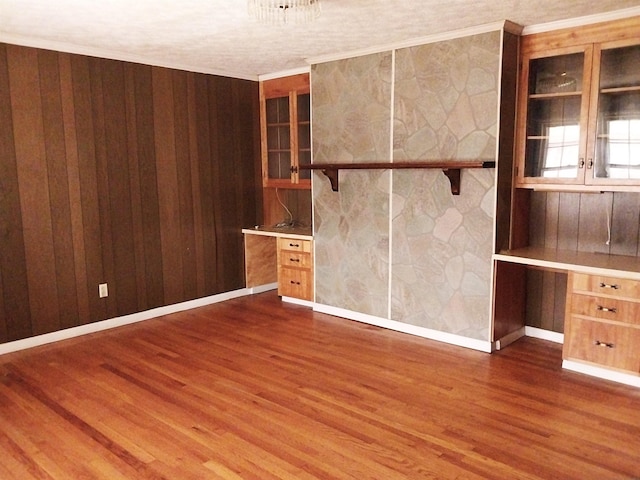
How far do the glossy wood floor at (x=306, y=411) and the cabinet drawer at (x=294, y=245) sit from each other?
1.02m

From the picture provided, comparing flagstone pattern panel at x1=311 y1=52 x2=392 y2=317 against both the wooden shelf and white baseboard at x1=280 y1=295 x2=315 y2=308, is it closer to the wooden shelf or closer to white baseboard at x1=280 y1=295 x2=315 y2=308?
the wooden shelf

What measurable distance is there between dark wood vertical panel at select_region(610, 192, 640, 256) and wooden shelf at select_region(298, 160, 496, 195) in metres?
0.92

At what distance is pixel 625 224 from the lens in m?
3.62

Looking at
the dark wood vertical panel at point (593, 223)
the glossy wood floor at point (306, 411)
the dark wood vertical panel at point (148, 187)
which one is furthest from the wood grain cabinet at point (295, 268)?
the dark wood vertical panel at point (593, 223)

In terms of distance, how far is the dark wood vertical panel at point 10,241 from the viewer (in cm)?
379

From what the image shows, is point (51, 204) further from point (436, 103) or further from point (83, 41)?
point (436, 103)

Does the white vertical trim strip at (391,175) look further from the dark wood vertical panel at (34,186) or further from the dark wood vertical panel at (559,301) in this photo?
the dark wood vertical panel at (34,186)

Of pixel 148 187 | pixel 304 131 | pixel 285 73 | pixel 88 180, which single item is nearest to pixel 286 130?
pixel 304 131

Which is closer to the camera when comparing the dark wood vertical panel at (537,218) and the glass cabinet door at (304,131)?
the dark wood vertical panel at (537,218)

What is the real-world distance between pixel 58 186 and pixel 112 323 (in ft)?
4.15

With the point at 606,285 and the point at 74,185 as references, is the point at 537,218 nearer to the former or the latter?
the point at 606,285

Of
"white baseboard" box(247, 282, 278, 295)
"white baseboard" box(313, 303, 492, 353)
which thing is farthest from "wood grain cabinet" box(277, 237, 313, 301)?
"white baseboard" box(247, 282, 278, 295)

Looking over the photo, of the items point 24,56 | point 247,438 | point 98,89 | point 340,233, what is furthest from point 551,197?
point 24,56

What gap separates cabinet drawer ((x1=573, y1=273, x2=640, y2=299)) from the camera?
3.18 metres
